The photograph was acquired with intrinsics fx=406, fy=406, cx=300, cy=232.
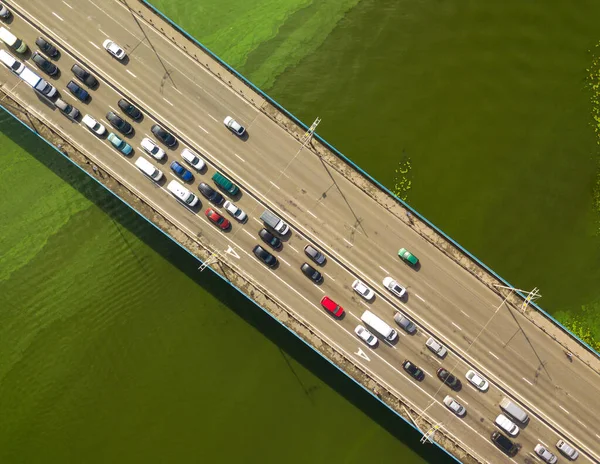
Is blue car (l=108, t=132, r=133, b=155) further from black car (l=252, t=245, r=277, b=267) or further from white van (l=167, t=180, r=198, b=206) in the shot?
black car (l=252, t=245, r=277, b=267)

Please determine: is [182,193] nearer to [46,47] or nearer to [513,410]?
[46,47]

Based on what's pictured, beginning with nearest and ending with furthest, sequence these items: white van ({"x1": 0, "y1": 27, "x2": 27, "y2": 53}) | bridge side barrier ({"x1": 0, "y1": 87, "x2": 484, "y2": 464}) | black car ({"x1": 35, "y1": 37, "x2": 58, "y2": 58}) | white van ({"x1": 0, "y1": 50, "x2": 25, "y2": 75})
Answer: white van ({"x1": 0, "y1": 50, "x2": 25, "y2": 75})
white van ({"x1": 0, "y1": 27, "x2": 27, "y2": 53})
black car ({"x1": 35, "y1": 37, "x2": 58, "y2": 58})
bridge side barrier ({"x1": 0, "y1": 87, "x2": 484, "y2": 464})

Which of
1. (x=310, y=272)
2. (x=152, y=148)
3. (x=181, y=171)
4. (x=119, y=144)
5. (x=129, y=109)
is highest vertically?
(x=129, y=109)

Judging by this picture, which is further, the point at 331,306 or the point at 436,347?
the point at 436,347

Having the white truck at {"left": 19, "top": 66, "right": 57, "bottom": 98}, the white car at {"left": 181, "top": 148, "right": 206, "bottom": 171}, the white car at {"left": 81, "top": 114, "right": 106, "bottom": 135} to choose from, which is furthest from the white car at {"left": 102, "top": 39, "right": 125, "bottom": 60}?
the white car at {"left": 181, "top": 148, "right": 206, "bottom": 171}

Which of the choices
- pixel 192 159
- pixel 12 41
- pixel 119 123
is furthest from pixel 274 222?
pixel 12 41

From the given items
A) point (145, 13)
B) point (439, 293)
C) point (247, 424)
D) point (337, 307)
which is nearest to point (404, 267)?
point (439, 293)
